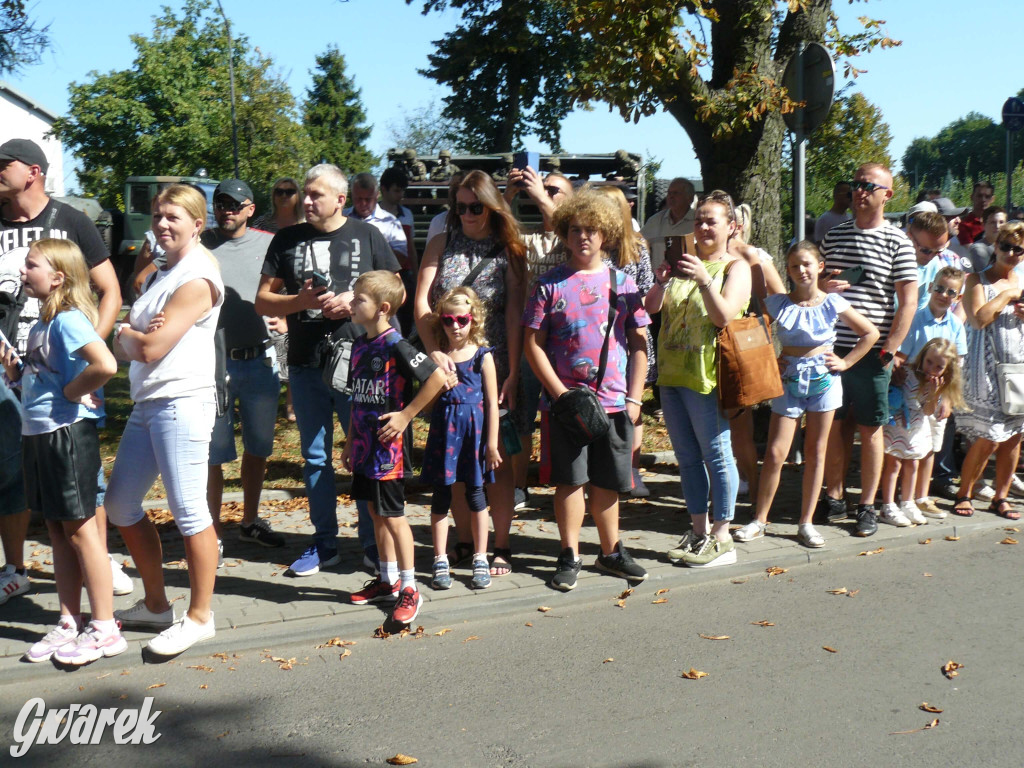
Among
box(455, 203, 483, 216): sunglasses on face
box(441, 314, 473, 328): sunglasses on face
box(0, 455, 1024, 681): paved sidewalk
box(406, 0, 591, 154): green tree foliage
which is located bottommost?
box(0, 455, 1024, 681): paved sidewalk

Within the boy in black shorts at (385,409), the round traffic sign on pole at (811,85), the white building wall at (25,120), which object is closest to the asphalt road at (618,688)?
the boy in black shorts at (385,409)

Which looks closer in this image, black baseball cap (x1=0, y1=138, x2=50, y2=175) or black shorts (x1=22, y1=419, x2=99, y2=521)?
black shorts (x1=22, y1=419, x2=99, y2=521)

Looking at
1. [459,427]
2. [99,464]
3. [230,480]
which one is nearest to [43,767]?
[99,464]

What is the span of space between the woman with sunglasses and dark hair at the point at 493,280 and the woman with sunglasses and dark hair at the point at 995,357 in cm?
335

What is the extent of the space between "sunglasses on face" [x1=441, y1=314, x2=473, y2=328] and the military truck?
277 inches

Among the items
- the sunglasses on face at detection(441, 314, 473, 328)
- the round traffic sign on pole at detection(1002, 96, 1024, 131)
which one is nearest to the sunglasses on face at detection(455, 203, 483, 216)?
the sunglasses on face at detection(441, 314, 473, 328)

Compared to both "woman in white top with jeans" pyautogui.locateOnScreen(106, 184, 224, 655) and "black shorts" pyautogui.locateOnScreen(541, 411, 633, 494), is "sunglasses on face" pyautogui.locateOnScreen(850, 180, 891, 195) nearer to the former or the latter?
"black shorts" pyautogui.locateOnScreen(541, 411, 633, 494)

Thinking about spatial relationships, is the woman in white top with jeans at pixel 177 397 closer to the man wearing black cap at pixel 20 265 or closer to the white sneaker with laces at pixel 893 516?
the man wearing black cap at pixel 20 265

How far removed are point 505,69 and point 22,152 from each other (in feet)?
99.8

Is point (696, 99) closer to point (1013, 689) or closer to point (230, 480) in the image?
point (230, 480)

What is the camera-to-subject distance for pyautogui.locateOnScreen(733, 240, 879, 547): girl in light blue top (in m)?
6.46

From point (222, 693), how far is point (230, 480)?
4.29 m

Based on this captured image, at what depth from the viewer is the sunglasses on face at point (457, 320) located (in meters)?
5.54

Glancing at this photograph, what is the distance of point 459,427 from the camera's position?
18.5 feet
